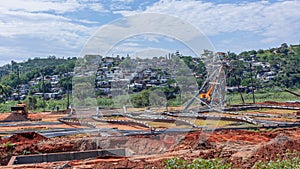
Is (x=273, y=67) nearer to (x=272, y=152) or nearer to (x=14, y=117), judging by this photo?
(x=14, y=117)

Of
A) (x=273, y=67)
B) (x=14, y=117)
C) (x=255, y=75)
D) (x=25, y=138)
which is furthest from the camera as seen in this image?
(x=273, y=67)

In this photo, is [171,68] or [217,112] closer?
[171,68]

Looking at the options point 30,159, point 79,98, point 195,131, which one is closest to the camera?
point 30,159

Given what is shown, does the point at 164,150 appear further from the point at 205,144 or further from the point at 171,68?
the point at 171,68

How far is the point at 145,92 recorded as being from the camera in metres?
22.7

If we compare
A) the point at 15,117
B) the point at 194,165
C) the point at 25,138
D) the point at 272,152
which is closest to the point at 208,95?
the point at 15,117

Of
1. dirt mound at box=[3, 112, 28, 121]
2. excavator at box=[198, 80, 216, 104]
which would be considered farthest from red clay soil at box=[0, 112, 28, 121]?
excavator at box=[198, 80, 216, 104]

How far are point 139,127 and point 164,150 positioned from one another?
7907mm

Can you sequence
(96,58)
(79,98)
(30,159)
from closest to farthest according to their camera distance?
(30,159)
(96,58)
(79,98)

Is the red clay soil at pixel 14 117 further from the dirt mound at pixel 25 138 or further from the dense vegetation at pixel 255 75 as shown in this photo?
the dirt mound at pixel 25 138

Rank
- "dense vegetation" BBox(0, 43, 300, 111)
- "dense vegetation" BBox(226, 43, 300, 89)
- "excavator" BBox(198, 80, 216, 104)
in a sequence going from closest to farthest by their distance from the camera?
"excavator" BBox(198, 80, 216, 104) < "dense vegetation" BBox(0, 43, 300, 111) < "dense vegetation" BBox(226, 43, 300, 89)

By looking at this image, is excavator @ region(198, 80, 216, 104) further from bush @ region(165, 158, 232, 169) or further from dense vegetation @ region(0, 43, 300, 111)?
bush @ region(165, 158, 232, 169)

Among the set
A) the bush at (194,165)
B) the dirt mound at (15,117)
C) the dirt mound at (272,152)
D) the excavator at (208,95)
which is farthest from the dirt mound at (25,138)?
the dirt mound at (15,117)

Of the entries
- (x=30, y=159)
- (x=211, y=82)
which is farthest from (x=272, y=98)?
(x=30, y=159)
